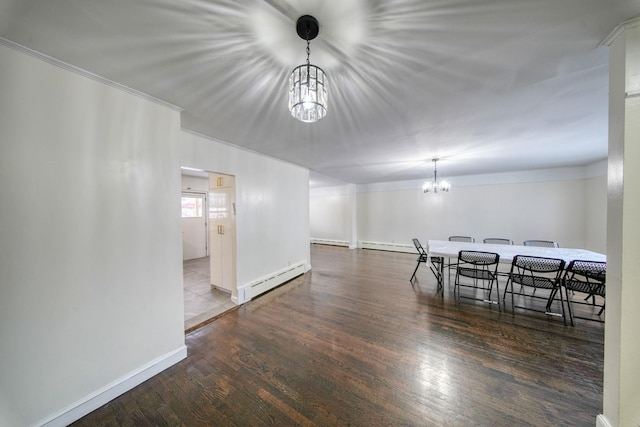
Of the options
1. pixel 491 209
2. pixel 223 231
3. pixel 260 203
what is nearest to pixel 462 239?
pixel 491 209

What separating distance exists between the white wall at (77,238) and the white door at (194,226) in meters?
→ 4.85

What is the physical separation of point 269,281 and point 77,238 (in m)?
2.67

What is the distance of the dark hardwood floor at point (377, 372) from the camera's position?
4.84ft

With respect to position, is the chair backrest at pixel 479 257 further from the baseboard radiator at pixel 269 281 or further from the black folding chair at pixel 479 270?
the baseboard radiator at pixel 269 281

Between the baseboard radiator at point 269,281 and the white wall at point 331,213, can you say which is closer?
the baseboard radiator at point 269,281

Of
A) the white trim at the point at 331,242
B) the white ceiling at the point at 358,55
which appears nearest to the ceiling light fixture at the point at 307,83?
the white ceiling at the point at 358,55

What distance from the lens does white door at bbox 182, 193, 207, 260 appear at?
615 centimetres

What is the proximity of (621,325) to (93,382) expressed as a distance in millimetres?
3494

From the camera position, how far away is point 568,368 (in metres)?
1.85

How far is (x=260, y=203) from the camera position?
3.68 metres

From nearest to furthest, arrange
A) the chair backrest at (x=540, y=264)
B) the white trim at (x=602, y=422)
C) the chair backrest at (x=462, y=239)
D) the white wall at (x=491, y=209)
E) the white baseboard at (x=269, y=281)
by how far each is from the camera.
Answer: the white trim at (x=602, y=422), the chair backrest at (x=540, y=264), the white baseboard at (x=269, y=281), the chair backrest at (x=462, y=239), the white wall at (x=491, y=209)

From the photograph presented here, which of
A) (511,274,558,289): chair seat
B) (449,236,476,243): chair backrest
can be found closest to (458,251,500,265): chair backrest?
(511,274,558,289): chair seat

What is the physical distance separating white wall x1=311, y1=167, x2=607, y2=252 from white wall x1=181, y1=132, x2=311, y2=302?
141 inches

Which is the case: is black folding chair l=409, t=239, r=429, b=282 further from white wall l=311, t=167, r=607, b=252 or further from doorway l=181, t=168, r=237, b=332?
doorway l=181, t=168, r=237, b=332
